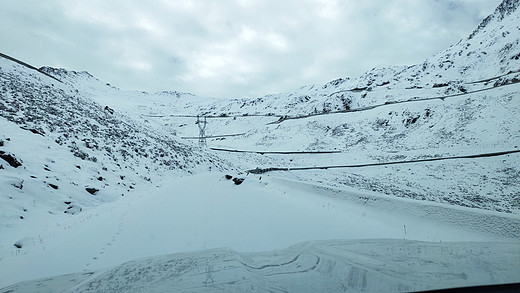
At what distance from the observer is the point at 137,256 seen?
16.1 feet

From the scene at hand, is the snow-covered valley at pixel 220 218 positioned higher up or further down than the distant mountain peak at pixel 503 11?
further down

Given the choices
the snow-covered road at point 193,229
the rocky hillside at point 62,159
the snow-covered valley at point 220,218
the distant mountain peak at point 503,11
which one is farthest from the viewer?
the distant mountain peak at point 503,11

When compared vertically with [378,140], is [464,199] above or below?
below

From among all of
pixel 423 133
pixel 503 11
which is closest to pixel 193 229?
pixel 423 133

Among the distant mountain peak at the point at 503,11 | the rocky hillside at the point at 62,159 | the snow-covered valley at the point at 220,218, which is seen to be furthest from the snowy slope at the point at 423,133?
the distant mountain peak at the point at 503,11

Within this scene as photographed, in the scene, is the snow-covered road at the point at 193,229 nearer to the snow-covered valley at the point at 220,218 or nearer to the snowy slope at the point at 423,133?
the snow-covered valley at the point at 220,218

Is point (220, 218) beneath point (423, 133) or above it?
beneath

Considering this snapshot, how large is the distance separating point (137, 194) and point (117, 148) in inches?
245

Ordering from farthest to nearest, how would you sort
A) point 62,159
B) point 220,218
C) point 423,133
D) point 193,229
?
1. point 423,133
2. point 62,159
3. point 220,218
4. point 193,229

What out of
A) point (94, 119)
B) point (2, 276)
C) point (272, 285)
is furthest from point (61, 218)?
point (94, 119)

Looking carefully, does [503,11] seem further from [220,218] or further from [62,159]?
[62,159]

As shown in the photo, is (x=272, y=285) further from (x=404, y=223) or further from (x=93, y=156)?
(x=93, y=156)

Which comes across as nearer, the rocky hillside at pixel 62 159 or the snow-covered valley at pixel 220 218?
the snow-covered valley at pixel 220 218

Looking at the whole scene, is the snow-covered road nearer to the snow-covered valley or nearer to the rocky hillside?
the snow-covered valley
